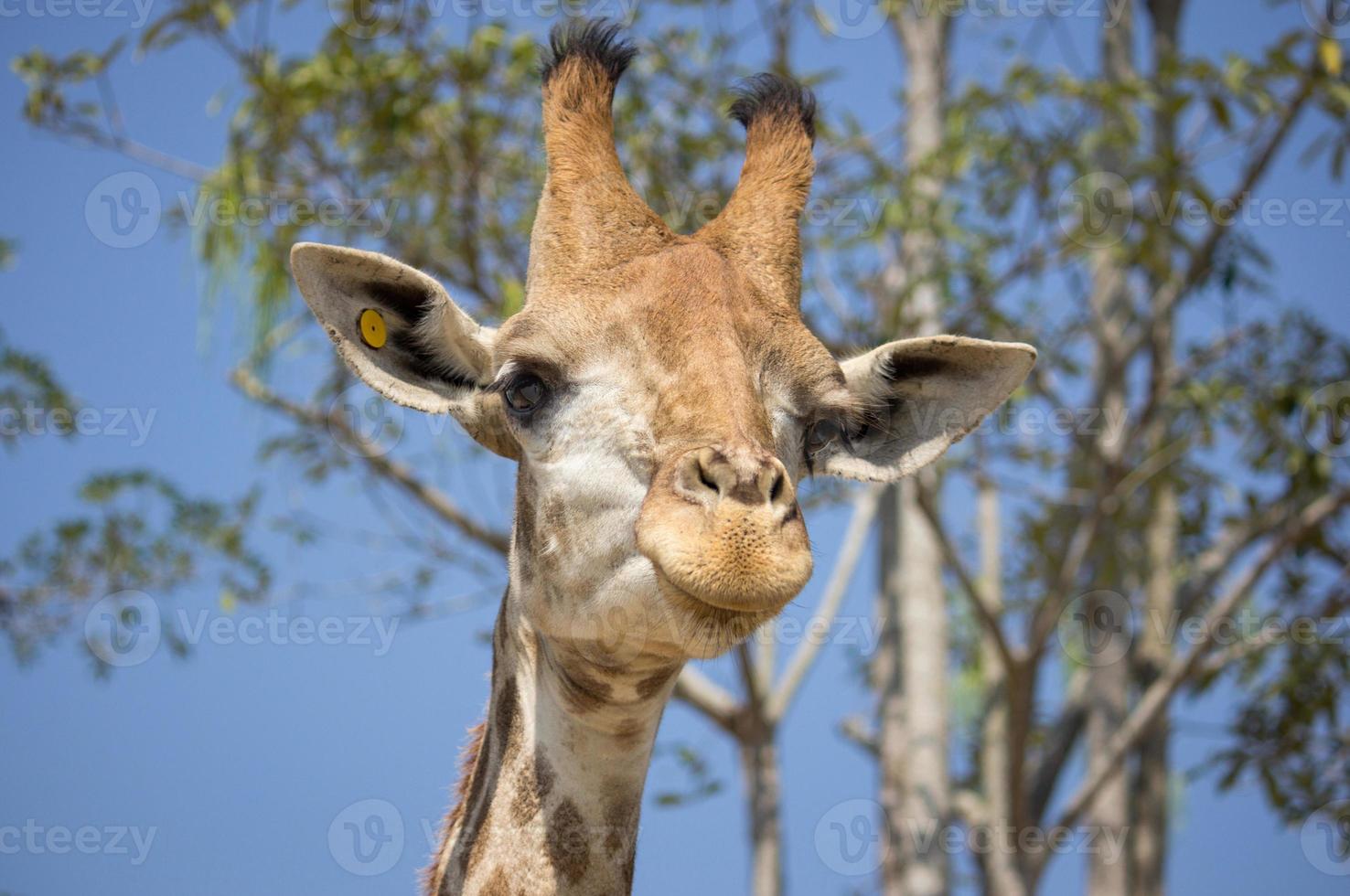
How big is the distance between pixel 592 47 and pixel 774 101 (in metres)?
0.68

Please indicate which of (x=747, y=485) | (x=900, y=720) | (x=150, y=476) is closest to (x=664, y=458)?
(x=747, y=485)

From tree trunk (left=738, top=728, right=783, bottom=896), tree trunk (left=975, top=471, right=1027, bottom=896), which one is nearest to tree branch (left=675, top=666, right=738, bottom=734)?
tree trunk (left=738, top=728, right=783, bottom=896)

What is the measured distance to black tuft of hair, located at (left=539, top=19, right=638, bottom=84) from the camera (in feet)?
16.5

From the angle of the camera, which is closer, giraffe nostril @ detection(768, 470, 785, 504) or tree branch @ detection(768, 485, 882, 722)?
giraffe nostril @ detection(768, 470, 785, 504)

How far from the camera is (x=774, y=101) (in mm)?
5223

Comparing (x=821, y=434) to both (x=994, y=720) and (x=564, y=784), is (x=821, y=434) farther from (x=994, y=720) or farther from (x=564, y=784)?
(x=994, y=720)

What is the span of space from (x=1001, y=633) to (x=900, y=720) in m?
1.57

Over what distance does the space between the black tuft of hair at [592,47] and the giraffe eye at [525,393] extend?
4.11 feet

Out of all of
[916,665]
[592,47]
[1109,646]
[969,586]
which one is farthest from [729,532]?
[1109,646]

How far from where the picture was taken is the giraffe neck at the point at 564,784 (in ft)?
13.8

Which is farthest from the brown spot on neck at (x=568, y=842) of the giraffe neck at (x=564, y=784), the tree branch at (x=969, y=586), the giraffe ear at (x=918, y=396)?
the tree branch at (x=969, y=586)

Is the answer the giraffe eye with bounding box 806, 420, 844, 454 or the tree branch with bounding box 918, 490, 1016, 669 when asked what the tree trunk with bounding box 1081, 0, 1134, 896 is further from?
A: the giraffe eye with bounding box 806, 420, 844, 454

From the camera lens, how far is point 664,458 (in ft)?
12.7

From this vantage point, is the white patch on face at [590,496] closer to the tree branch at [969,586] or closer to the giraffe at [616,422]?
the giraffe at [616,422]
